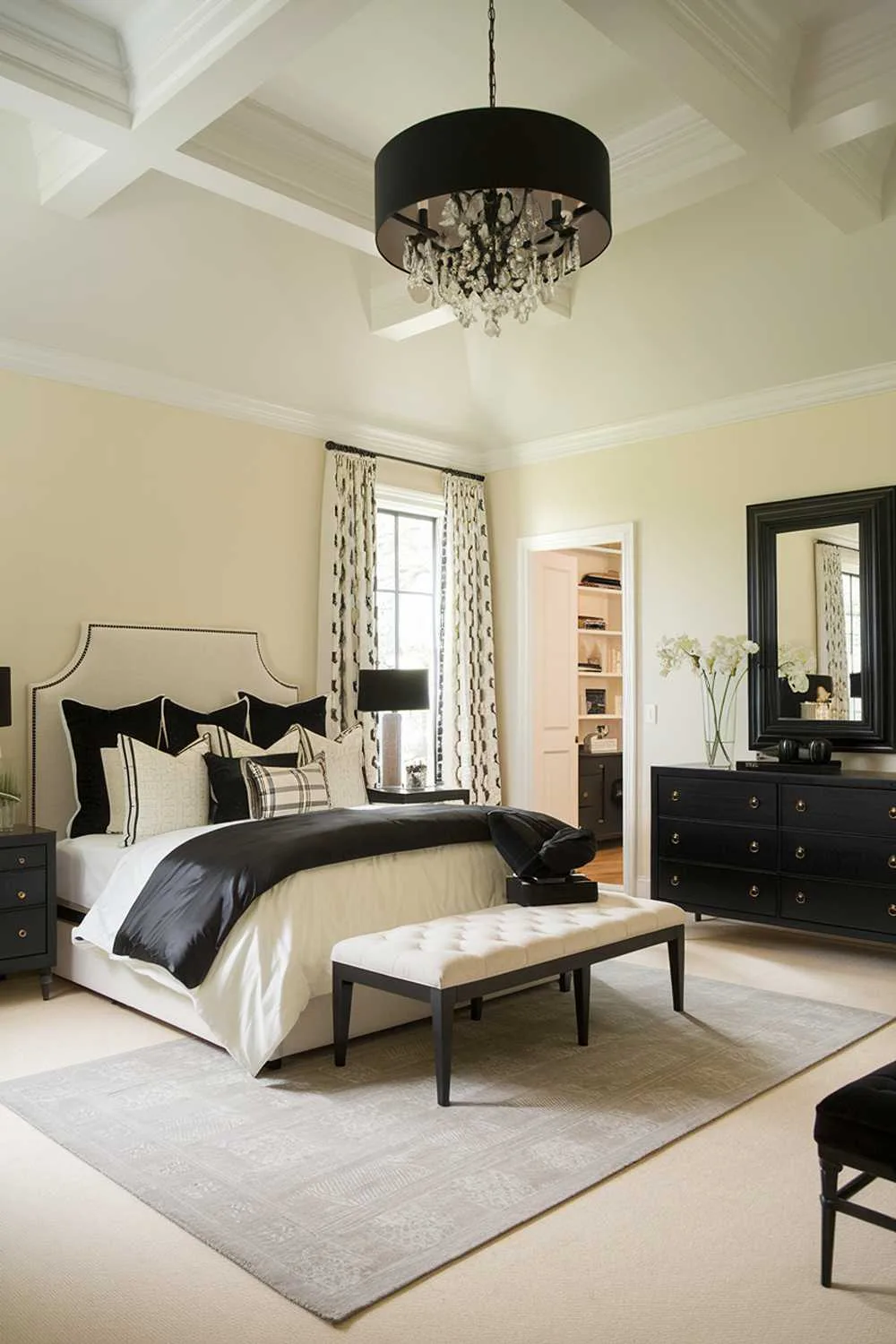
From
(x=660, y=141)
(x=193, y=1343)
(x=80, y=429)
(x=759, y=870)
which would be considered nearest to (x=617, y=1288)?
(x=193, y=1343)

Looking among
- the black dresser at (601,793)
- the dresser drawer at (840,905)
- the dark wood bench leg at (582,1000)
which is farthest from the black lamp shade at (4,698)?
the black dresser at (601,793)

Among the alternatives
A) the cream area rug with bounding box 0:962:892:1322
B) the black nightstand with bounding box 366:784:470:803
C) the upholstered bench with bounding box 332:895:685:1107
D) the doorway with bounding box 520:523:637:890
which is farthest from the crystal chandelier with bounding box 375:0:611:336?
the doorway with bounding box 520:523:637:890

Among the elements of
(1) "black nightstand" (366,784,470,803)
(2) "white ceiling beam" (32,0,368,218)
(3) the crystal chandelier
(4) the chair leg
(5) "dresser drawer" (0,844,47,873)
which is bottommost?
(4) the chair leg

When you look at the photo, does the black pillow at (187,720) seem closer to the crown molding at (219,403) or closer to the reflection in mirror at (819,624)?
the crown molding at (219,403)

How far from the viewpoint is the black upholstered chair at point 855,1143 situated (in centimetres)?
225

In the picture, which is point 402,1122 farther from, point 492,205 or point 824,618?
point 824,618

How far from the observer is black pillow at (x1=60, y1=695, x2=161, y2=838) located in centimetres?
513

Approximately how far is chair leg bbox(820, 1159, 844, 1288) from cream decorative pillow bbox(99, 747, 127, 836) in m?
3.48

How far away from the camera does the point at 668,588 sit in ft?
21.7

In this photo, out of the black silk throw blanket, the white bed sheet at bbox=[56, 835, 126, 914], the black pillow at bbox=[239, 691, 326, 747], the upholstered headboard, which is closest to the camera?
the black silk throw blanket

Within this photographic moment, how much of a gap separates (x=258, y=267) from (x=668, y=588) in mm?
2984

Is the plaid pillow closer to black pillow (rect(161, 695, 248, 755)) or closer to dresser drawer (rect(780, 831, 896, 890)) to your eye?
black pillow (rect(161, 695, 248, 755))

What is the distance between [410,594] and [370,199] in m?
3.06

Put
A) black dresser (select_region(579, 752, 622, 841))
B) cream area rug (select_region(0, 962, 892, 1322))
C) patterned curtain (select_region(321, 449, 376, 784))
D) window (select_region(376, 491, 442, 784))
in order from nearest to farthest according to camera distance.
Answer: cream area rug (select_region(0, 962, 892, 1322)), patterned curtain (select_region(321, 449, 376, 784)), window (select_region(376, 491, 442, 784)), black dresser (select_region(579, 752, 622, 841))
